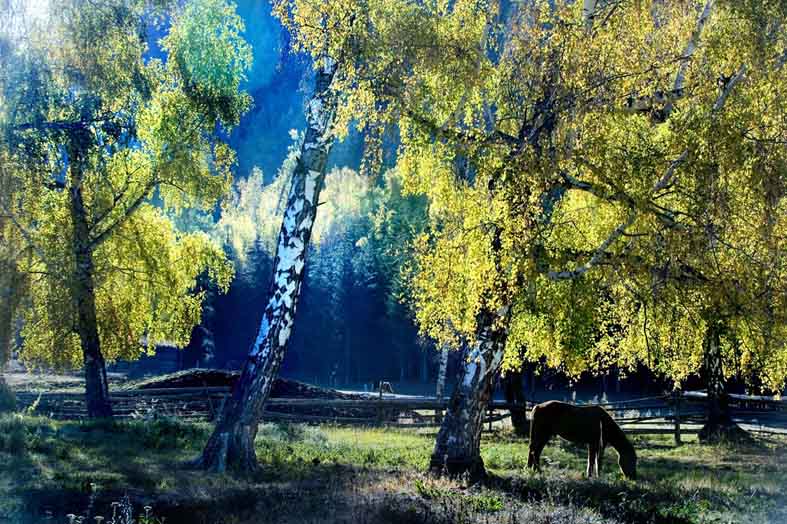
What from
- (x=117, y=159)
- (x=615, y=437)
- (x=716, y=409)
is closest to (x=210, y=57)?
(x=117, y=159)

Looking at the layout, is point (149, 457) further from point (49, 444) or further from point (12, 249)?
point (12, 249)

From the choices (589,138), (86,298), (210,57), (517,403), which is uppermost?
(210,57)

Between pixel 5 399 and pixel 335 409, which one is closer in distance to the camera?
pixel 5 399

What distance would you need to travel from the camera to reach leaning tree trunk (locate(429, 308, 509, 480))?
1445 cm

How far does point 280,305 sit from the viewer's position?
13.5 metres

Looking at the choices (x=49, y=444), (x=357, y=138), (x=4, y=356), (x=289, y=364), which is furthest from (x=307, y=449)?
(x=357, y=138)

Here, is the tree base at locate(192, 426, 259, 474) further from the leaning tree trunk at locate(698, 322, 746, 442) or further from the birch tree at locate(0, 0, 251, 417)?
the leaning tree trunk at locate(698, 322, 746, 442)

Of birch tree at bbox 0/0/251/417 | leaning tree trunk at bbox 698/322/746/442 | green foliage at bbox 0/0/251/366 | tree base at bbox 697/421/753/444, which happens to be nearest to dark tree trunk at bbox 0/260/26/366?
green foliage at bbox 0/0/251/366

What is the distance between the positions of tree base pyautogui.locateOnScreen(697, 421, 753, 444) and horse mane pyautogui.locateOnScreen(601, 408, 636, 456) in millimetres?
10268

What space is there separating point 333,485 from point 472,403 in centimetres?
373

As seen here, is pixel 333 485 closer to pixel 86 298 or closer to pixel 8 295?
pixel 8 295

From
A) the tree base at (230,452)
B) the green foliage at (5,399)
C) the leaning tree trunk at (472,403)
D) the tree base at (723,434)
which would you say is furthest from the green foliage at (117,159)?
the tree base at (723,434)

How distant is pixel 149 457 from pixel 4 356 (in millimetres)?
3041

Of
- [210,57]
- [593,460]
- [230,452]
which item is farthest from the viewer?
[210,57]
